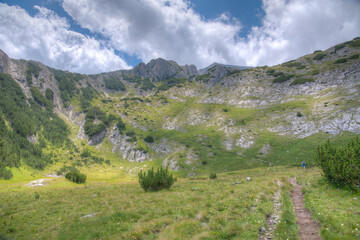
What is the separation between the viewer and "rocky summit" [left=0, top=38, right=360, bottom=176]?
75062mm

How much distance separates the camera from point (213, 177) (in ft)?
154

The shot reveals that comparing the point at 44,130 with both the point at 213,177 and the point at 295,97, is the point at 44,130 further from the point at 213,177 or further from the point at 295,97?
the point at 295,97

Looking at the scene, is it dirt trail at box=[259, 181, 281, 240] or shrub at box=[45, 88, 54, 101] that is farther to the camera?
shrub at box=[45, 88, 54, 101]

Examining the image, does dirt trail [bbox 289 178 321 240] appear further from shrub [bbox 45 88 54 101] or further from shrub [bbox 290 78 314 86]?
shrub [bbox 45 88 54 101]

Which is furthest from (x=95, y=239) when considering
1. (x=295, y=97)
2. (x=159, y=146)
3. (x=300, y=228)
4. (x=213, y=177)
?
(x=295, y=97)

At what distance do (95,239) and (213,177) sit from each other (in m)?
39.8

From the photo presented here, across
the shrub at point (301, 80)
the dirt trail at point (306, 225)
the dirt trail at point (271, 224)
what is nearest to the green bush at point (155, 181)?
the dirt trail at point (271, 224)

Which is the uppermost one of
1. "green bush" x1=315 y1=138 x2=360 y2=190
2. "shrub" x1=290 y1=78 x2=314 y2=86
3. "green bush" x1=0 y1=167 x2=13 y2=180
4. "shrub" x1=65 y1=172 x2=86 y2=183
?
"shrub" x1=290 y1=78 x2=314 y2=86

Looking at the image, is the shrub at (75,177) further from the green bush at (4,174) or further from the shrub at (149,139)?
the shrub at (149,139)

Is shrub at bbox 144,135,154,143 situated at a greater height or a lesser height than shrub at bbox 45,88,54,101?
lesser

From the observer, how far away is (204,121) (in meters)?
133

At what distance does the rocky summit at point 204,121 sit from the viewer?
75062 millimetres

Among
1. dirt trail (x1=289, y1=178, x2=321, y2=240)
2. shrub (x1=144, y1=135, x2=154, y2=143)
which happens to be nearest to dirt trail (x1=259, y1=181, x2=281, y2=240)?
dirt trail (x1=289, y1=178, x2=321, y2=240)

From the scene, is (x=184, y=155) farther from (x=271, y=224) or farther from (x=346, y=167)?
(x=271, y=224)
